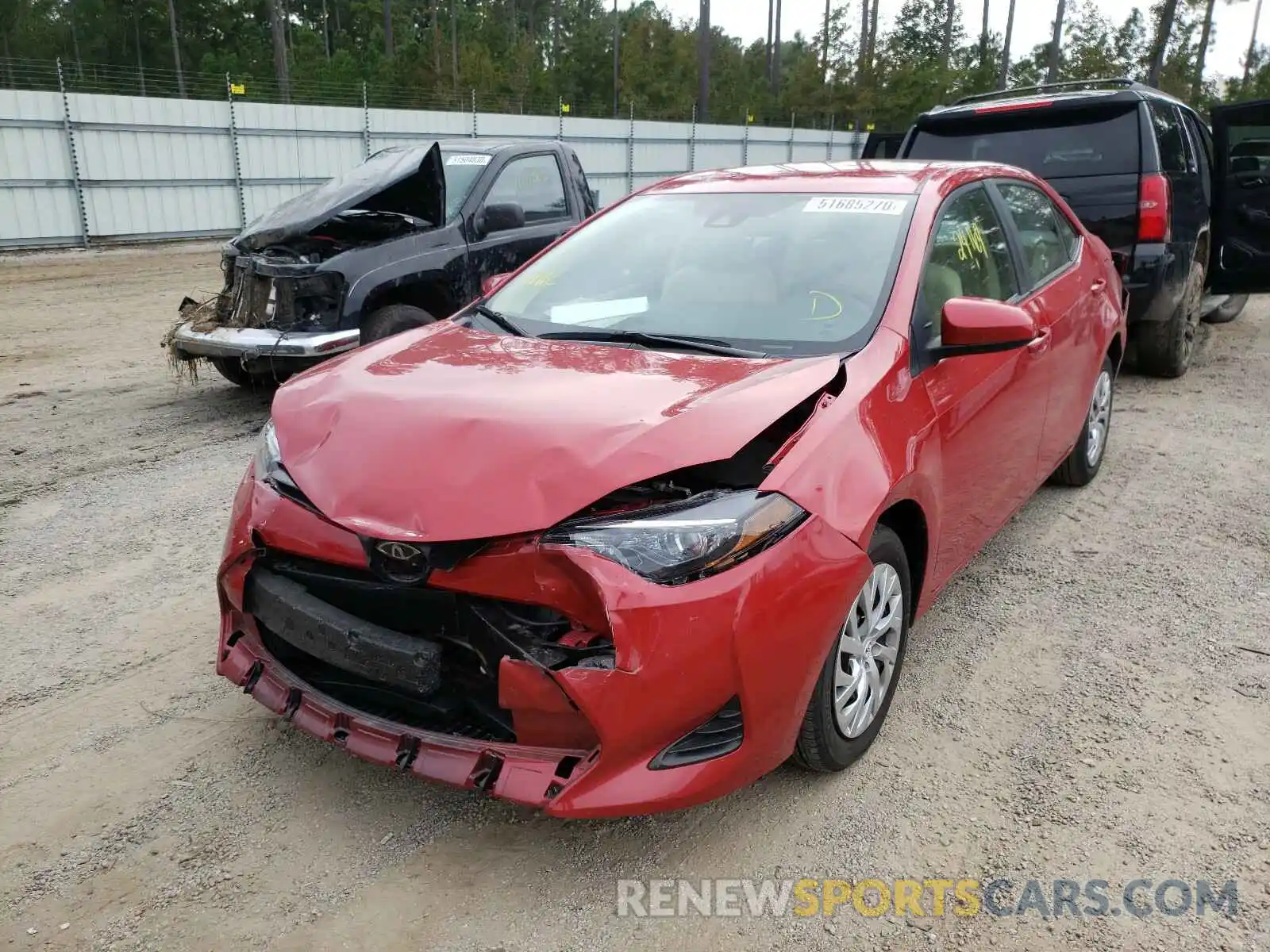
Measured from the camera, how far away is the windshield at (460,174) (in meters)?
6.82

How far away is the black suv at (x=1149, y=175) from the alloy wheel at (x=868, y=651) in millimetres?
4654

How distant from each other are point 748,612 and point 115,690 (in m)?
2.17

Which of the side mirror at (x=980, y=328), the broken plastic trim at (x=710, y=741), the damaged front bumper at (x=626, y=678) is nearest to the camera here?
the damaged front bumper at (x=626, y=678)

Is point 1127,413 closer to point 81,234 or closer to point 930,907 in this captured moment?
point 930,907

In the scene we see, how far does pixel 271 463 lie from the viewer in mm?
2643

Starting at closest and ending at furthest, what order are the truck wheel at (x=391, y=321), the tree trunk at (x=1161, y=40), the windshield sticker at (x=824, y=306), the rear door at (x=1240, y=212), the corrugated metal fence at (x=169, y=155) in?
the windshield sticker at (x=824, y=306) < the truck wheel at (x=391, y=321) < the rear door at (x=1240, y=212) < the corrugated metal fence at (x=169, y=155) < the tree trunk at (x=1161, y=40)

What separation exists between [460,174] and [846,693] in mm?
5637

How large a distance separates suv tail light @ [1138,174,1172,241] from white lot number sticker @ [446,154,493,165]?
14.9 feet

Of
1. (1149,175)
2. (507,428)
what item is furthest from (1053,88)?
(507,428)

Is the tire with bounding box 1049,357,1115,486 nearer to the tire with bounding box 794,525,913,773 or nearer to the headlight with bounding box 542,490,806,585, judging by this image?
the tire with bounding box 794,525,913,773

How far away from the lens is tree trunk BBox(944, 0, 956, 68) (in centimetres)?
4853

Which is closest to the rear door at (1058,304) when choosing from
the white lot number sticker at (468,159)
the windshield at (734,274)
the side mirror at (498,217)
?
the windshield at (734,274)

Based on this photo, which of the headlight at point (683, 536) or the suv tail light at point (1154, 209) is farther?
the suv tail light at point (1154, 209)

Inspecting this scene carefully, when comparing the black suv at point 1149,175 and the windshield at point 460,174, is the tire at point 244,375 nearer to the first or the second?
→ the windshield at point 460,174
